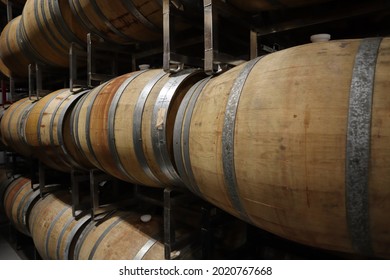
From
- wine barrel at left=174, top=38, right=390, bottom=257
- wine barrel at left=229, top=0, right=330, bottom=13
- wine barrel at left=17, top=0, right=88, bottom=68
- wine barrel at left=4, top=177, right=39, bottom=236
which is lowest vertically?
wine barrel at left=4, top=177, right=39, bottom=236

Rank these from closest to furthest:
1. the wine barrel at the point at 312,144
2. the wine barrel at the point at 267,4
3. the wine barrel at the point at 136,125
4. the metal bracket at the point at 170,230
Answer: the wine barrel at the point at 312,144 < the wine barrel at the point at 267,4 < the wine barrel at the point at 136,125 < the metal bracket at the point at 170,230

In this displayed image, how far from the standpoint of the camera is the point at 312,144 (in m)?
0.88

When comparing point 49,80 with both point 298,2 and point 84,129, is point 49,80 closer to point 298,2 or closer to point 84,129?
point 84,129

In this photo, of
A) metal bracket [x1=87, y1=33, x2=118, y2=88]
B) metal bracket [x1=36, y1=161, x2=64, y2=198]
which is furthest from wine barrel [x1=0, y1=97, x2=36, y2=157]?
metal bracket [x1=87, y1=33, x2=118, y2=88]

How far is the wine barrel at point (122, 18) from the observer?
210 centimetres

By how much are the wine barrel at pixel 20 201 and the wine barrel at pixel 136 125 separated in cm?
245

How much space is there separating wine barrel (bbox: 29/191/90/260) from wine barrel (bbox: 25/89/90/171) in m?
0.51

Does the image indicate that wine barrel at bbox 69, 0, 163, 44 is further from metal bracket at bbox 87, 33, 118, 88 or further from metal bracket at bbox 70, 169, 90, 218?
metal bracket at bbox 70, 169, 90, 218

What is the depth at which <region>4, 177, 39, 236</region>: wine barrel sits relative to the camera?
155 inches

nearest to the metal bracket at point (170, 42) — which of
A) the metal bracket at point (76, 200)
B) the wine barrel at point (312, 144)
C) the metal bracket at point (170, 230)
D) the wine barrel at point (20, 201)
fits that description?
the wine barrel at point (312, 144)

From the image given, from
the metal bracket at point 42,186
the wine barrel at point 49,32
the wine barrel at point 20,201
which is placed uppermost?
the wine barrel at point 49,32

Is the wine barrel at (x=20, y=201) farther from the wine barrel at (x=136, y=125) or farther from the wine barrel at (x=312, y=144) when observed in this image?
the wine barrel at (x=312, y=144)

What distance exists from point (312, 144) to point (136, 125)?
3.78ft
